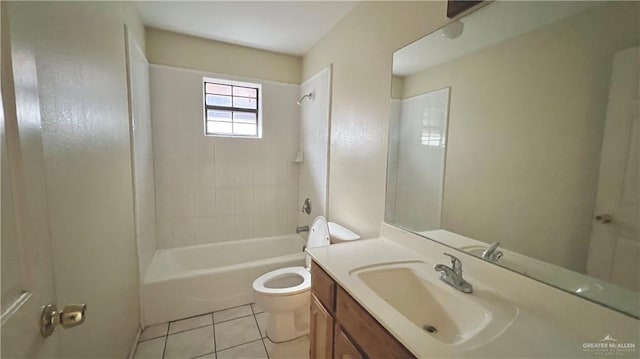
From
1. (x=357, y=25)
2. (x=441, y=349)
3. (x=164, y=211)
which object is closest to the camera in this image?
(x=441, y=349)

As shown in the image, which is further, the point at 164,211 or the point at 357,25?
the point at 164,211

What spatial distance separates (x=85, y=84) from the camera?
1068 millimetres

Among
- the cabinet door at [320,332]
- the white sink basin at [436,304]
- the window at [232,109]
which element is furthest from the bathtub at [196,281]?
the white sink basin at [436,304]

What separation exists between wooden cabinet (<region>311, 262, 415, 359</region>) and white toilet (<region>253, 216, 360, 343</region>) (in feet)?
1.67

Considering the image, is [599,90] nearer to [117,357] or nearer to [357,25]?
[357,25]

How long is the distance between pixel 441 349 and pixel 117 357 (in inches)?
67.4

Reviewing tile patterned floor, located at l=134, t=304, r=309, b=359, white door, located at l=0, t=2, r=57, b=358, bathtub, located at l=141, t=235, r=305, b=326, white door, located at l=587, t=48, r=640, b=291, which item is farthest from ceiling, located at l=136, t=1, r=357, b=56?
tile patterned floor, located at l=134, t=304, r=309, b=359

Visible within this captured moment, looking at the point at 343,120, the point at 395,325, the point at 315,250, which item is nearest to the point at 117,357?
the point at 315,250

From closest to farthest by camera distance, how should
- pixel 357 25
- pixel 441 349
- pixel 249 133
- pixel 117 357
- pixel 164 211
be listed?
pixel 441 349 < pixel 117 357 < pixel 357 25 < pixel 164 211 < pixel 249 133

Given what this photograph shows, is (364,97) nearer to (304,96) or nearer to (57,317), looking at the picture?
(304,96)

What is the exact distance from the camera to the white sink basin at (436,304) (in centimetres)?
82

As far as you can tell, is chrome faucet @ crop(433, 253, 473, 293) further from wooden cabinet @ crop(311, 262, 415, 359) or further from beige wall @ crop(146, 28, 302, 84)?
beige wall @ crop(146, 28, 302, 84)

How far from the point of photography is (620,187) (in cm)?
71

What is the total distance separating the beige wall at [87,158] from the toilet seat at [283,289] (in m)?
0.83
